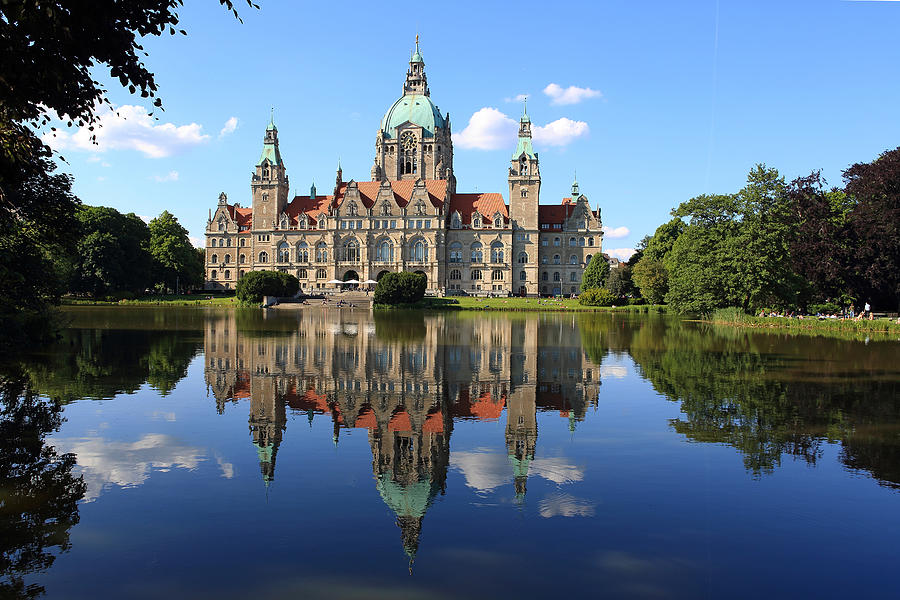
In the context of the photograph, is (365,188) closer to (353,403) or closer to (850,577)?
(353,403)

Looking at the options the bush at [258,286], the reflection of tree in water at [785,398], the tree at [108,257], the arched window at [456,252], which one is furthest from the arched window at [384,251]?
the reflection of tree in water at [785,398]

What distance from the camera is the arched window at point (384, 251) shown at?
104 m

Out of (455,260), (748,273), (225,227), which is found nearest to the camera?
(748,273)

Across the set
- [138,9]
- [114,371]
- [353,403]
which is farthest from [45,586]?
[114,371]

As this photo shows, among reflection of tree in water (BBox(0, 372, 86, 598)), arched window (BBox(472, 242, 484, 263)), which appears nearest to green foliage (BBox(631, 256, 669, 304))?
arched window (BBox(472, 242, 484, 263))

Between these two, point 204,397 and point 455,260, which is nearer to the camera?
point 204,397

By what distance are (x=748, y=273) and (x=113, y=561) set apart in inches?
2103

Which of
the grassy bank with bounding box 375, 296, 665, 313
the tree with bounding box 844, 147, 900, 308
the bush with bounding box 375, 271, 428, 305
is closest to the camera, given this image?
the tree with bounding box 844, 147, 900, 308

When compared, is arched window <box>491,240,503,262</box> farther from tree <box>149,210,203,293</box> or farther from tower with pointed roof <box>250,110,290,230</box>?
tree <box>149,210,203,293</box>

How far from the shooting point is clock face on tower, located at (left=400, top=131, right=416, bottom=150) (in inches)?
4459

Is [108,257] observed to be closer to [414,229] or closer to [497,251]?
[414,229]

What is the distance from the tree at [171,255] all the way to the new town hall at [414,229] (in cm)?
1291

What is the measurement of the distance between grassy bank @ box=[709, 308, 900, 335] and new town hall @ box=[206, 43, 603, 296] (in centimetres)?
5229

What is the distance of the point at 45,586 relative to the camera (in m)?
6.64
